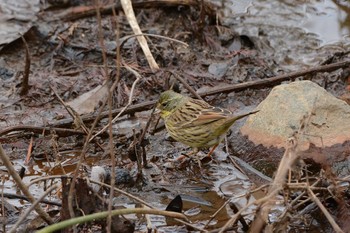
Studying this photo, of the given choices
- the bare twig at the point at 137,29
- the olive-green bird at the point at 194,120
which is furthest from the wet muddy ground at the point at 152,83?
the olive-green bird at the point at 194,120

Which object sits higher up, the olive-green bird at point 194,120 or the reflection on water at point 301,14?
the olive-green bird at point 194,120

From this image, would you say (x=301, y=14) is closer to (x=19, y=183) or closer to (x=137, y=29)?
(x=137, y=29)

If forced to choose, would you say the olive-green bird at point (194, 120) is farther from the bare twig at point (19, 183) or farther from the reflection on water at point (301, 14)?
the reflection on water at point (301, 14)

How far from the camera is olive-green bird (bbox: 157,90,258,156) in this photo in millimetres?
6879

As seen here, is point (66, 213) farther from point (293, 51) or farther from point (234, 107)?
point (293, 51)

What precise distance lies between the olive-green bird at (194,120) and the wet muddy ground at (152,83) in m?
0.22

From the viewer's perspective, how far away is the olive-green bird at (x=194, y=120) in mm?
6879

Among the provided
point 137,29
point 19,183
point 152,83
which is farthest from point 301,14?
point 19,183

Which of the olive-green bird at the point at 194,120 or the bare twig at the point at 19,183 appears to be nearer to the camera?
the bare twig at the point at 19,183

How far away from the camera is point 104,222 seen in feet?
16.8

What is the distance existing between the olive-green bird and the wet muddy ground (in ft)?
0.71

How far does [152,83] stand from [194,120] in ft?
4.83

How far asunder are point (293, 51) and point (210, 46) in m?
1.03

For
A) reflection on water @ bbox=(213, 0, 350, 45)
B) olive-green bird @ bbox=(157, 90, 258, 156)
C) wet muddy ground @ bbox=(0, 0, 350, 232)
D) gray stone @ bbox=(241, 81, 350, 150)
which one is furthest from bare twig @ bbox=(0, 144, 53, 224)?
reflection on water @ bbox=(213, 0, 350, 45)
